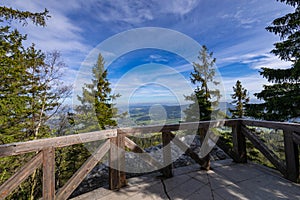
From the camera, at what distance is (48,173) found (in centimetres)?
155

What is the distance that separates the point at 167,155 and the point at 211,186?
2.36ft

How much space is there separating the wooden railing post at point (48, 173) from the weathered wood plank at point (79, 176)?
9 centimetres

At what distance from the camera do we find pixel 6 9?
11.3 feet

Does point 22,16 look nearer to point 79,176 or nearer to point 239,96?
point 79,176

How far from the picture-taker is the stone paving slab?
182 cm

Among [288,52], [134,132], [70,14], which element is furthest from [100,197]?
[288,52]

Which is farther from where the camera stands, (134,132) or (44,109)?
(44,109)

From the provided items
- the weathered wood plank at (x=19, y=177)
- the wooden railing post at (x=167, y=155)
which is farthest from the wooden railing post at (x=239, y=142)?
the weathered wood plank at (x=19, y=177)

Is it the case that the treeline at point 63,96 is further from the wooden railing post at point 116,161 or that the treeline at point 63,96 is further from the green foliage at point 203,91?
the wooden railing post at point 116,161

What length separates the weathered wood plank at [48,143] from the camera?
50.2 inches

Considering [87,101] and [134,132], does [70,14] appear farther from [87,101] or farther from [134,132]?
[87,101]

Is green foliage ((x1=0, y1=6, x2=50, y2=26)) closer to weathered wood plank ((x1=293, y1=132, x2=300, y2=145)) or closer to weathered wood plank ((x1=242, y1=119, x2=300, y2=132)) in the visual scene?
weathered wood plank ((x1=242, y1=119, x2=300, y2=132))

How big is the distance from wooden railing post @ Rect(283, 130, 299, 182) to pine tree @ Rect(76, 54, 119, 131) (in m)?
8.83

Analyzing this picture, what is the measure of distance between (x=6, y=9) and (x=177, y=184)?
5.28 meters
